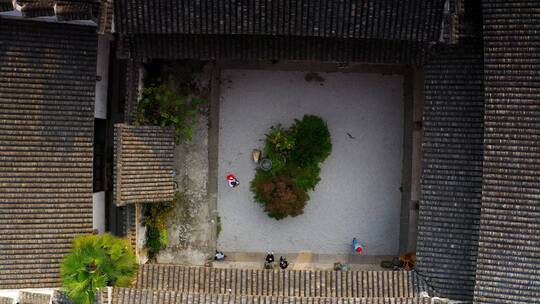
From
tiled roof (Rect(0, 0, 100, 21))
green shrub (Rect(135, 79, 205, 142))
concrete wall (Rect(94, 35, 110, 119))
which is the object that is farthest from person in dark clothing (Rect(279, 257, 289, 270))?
tiled roof (Rect(0, 0, 100, 21))

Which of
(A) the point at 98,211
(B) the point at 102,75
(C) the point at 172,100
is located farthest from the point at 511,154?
(A) the point at 98,211

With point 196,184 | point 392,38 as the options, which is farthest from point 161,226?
point 392,38

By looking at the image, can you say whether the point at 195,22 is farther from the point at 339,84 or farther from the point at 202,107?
the point at 339,84

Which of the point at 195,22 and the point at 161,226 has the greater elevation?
the point at 195,22

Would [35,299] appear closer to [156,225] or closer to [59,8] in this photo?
[156,225]

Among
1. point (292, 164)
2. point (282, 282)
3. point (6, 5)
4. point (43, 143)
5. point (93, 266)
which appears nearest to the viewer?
point (6, 5)

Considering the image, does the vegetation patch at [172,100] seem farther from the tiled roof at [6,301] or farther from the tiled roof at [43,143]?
the tiled roof at [6,301]

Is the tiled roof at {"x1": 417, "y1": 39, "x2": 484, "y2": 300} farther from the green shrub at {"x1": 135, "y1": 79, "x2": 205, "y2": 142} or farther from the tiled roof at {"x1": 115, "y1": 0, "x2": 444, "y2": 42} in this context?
the green shrub at {"x1": 135, "y1": 79, "x2": 205, "y2": 142}
